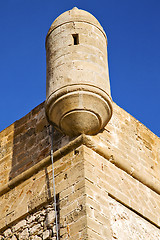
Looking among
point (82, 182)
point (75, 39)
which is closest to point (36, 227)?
point (82, 182)

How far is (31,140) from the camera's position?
27.6 feet

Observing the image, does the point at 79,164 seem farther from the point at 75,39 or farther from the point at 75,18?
the point at 75,18

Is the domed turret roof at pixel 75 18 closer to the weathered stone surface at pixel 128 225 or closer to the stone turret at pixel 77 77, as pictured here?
the stone turret at pixel 77 77

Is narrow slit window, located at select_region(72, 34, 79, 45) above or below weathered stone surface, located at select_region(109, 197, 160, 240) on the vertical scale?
above

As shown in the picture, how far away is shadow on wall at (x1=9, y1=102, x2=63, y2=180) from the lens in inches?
317

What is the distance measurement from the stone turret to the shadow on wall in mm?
536

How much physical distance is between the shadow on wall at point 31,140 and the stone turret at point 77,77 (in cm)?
54

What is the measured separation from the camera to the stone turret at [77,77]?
738cm

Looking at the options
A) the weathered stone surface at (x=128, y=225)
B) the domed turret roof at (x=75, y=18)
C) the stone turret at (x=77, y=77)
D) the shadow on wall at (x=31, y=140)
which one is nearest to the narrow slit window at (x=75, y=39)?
the stone turret at (x=77, y=77)

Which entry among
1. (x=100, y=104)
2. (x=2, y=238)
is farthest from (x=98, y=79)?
(x=2, y=238)

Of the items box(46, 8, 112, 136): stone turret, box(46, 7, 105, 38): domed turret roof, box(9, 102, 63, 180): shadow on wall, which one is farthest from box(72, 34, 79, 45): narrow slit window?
box(9, 102, 63, 180): shadow on wall

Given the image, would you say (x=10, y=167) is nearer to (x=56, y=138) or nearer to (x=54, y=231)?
(x=56, y=138)

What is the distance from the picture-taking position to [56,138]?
794 centimetres

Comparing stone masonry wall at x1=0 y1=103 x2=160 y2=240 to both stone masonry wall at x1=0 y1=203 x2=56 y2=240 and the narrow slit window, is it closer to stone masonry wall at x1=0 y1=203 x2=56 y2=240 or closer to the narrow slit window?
stone masonry wall at x1=0 y1=203 x2=56 y2=240
